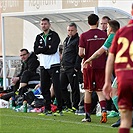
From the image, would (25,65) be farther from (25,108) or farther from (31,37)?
(31,37)

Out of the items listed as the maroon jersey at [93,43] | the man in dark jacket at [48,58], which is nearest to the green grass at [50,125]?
the man in dark jacket at [48,58]

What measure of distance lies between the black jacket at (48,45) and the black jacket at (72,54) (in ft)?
4.55

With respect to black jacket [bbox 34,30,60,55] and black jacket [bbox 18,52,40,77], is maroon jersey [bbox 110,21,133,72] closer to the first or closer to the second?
black jacket [bbox 34,30,60,55]

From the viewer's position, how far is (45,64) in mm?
13609

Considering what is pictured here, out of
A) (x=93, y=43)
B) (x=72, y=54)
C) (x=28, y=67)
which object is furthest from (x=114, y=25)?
(x=28, y=67)

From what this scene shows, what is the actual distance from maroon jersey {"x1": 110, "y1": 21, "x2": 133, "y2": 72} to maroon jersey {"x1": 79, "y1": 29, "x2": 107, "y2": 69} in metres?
5.09

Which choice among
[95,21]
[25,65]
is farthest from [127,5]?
[95,21]

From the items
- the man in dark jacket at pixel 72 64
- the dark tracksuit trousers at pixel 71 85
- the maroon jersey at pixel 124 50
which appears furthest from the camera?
the dark tracksuit trousers at pixel 71 85

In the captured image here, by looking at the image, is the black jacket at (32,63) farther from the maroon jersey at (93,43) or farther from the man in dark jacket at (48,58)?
the maroon jersey at (93,43)

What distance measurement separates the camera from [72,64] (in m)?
Result: 15.2

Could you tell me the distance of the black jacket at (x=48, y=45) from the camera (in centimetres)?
1361

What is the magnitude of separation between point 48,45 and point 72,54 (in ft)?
5.29

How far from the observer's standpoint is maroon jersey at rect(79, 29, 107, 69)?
12.2 m

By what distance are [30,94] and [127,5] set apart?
16.7 ft
